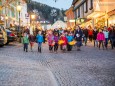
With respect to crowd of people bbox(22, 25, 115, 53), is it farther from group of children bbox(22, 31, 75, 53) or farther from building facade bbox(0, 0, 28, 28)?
building facade bbox(0, 0, 28, 28)

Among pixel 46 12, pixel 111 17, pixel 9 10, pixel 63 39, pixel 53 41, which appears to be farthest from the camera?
pixel 46 12

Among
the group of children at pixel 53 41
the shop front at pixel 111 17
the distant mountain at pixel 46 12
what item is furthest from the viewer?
the distant mountain at pixel 46 12

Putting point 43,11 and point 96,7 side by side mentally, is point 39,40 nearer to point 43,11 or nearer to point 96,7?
point 96,7

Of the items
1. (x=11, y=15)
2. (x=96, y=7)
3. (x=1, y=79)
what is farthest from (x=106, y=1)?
(x=1, y=79)

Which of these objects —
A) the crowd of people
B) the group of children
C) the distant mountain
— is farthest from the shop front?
the distant mountain

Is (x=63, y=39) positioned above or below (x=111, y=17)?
below

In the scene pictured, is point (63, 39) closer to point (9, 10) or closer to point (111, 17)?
point (111, 17)

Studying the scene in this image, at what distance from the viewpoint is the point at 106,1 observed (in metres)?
48.2

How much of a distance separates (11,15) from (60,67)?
59.8 metres

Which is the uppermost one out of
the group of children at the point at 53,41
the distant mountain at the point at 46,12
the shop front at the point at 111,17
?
the distant mountain at the point at 46,12

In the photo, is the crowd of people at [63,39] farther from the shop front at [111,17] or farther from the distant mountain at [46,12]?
the distant mountain at [46,12]

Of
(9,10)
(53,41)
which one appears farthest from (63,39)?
(9,10)

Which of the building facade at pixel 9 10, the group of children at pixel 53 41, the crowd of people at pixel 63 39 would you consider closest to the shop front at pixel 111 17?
the building facade at pixel 9 10

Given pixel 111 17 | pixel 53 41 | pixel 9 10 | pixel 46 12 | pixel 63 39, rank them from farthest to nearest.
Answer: pixel 46 12 → pixel 9 10 → pixel 111 17 → pixel 63 39 → pixel 53 41
